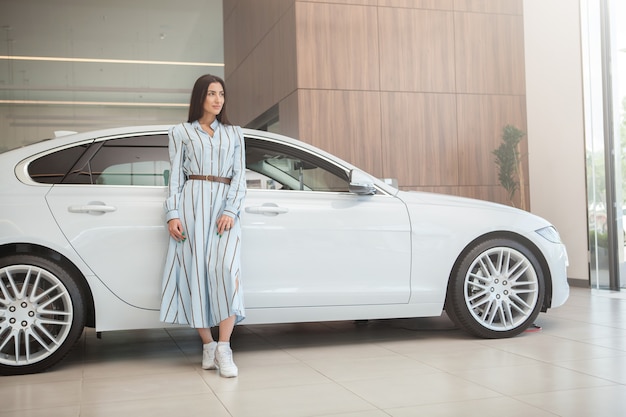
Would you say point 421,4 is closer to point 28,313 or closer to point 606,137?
point 606,137

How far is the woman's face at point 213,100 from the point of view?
3721mm

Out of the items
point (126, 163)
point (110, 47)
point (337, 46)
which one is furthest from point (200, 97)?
point (110, 47)

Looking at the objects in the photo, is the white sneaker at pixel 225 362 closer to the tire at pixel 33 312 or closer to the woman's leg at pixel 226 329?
the woman's leg at pixel 226 329

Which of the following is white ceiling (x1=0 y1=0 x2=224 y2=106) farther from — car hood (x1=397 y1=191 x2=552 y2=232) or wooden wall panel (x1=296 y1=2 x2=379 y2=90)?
car hood (x1=397 y1=191 x2=552 y2=232)

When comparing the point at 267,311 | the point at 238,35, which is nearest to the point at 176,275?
the point at 267,311

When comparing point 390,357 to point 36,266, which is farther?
Result: point 390,357

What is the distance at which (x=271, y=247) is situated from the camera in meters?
3.87

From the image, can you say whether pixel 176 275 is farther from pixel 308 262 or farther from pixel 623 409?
pixel 623 409

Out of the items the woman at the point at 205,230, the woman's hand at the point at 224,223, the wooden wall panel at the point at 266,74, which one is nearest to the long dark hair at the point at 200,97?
the woman at the point at 205,230

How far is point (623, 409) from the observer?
2645 millimetres

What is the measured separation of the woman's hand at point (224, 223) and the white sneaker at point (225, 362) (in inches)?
22.9

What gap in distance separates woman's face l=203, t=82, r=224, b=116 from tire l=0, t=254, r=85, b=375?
44.1 inches

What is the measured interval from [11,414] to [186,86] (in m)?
10.7

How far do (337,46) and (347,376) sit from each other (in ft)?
16.9
